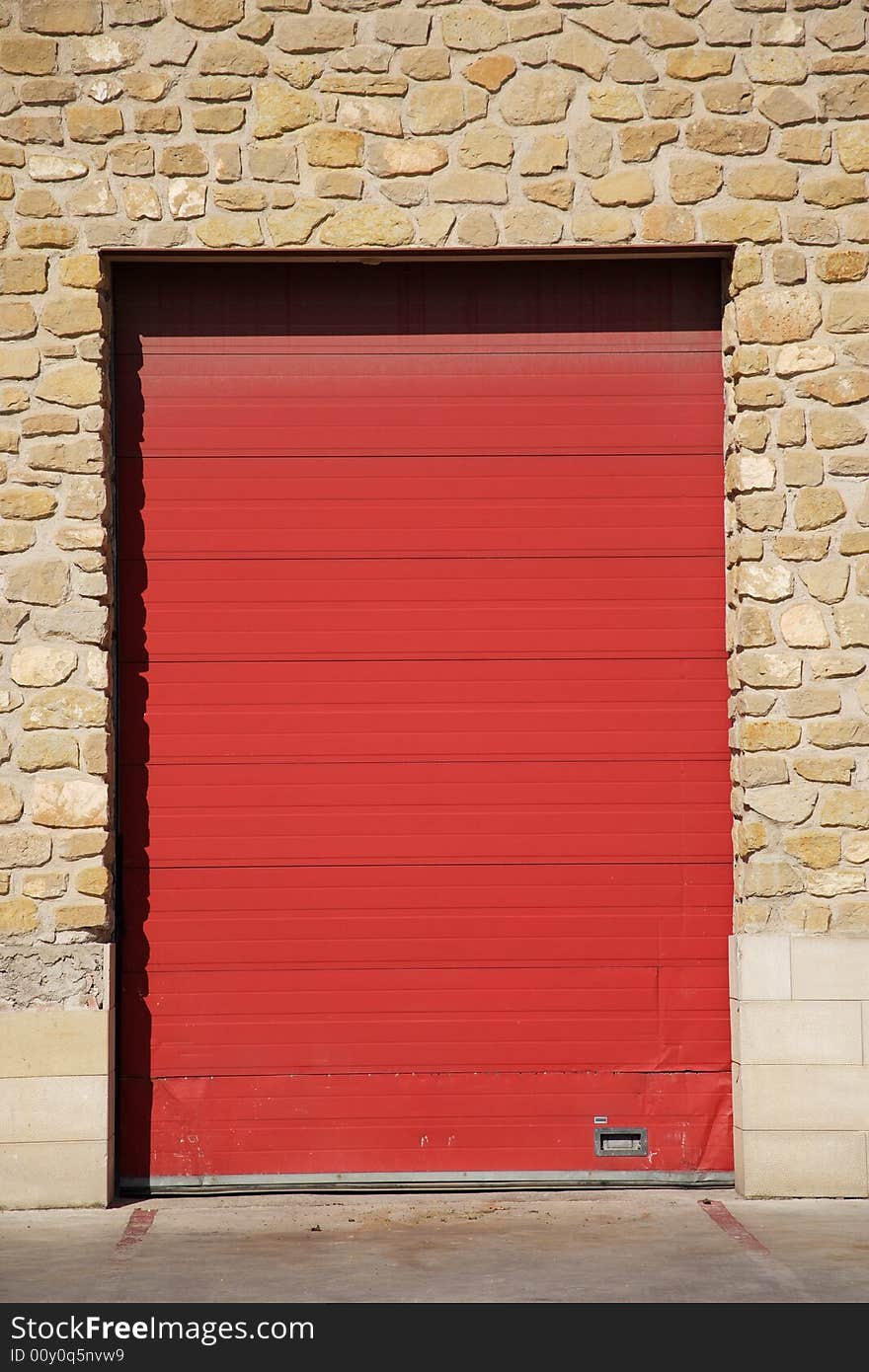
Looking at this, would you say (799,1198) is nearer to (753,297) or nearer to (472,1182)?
(472,1182)

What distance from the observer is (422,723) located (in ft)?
26.2

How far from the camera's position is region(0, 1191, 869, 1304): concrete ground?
19.7 feet

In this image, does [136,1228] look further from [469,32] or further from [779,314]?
[469,32]

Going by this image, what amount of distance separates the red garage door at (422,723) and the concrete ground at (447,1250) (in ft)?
1.33

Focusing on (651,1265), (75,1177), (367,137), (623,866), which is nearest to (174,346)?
(367,137)

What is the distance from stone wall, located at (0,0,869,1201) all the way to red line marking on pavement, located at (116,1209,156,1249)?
131 centimetres

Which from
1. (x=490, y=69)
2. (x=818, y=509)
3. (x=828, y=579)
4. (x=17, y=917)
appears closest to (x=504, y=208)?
(x=490, y=69)

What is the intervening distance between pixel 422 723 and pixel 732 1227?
2.78 meters

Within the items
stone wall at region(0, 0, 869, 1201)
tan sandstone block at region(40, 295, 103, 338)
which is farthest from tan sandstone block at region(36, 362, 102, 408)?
tan sandstone block at region(40, 295, 103, 338)

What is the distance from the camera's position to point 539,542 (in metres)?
8.02

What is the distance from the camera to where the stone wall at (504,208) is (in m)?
7.63

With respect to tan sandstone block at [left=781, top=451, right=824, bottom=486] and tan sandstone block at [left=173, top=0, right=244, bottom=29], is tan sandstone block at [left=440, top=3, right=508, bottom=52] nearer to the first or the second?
tan sandstone block at [left=173, top=0, right=244, bottom=29]

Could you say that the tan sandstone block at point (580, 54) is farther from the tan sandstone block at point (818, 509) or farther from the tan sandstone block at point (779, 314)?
the tan sandstone block at point (818, 509)

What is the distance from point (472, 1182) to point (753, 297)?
456 centimetres
